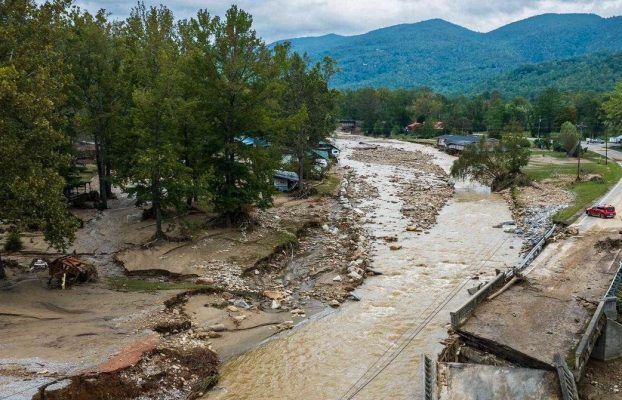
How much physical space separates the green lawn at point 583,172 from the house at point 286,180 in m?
25.9

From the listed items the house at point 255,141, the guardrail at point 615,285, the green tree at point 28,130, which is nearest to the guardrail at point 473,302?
the guardrail at point 615,285

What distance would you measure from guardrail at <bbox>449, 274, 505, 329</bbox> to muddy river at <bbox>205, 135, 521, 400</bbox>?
1743 mm

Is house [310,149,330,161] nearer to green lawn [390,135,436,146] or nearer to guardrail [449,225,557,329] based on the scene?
guardrail [449,225,557,329]

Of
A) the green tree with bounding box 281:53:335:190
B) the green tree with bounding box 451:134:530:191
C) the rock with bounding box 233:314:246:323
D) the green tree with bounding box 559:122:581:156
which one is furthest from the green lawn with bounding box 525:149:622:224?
the rock with bounding box 233:314:246:323

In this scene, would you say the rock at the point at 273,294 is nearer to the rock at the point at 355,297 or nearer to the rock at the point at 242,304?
the rock at the point at 242,304

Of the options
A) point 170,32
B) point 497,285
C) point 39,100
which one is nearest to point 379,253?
point 497,285

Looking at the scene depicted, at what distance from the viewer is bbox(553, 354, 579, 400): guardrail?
46.8 feet

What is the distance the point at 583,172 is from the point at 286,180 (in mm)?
34317

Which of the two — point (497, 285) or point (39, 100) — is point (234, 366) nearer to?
point (497, 285)

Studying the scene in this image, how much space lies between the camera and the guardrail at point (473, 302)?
18483mm

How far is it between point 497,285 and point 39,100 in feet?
68.1

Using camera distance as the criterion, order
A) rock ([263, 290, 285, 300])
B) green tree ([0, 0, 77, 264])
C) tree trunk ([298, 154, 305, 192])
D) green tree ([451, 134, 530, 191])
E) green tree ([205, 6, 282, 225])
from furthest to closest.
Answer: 1. green tree ([451, 134, 530, 191])
2. tree trunk ([298, 154, 305, 192])
3. green tree ([205, 6, 282, 225])
4. rock ([263, 290, 285, 300])
5. green tree ([0, 0, 77, 264])

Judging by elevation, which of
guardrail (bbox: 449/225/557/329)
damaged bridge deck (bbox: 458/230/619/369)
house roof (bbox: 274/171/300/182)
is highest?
house roof (bbox: 274/171/300/182)

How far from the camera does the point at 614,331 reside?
1836 cm
